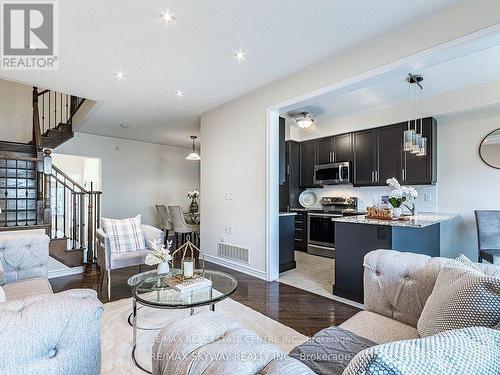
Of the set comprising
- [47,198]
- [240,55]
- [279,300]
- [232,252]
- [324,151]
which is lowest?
[279,300]

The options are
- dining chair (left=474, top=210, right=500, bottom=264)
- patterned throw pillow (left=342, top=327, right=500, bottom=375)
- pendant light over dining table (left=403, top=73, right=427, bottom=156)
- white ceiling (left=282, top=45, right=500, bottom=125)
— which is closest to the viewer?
patterned throw pillow (left=342, top=327, right=500, bottom=375)

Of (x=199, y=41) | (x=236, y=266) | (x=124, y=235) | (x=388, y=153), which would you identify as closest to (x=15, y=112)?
(x=124, y=235)

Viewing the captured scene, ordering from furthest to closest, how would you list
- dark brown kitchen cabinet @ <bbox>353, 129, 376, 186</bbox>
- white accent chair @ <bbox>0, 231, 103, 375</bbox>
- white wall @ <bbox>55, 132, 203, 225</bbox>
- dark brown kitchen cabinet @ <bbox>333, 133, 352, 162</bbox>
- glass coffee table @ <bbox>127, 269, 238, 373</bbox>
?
white wall @ <bbox>55, 132, 203, 225</bbox>, dark brown kitchen cabinet @ <bbox>333, 133, 352, 162</bbox>, dark brown kitchen cabinet @ <bbox>353, 129, 376, 186</bbox>, glass coffee table @ <bbox>127, 269, 238, 373</bbox>, white accent chair @ <bbox>0, 231, 103, 375</bbox>

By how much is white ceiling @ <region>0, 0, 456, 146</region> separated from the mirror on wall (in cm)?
269

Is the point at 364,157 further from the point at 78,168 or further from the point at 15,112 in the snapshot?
the point at 78,168

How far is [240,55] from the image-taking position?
→ 2.85 meters

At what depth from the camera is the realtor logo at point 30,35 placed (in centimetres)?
217

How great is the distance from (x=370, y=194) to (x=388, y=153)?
929 millimetres

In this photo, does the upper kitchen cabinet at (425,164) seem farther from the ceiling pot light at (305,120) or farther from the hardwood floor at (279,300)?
the hardwood floor at (279,300)

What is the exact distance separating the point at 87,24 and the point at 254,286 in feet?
10.7

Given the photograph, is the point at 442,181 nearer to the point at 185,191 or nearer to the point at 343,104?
the point at 343,104

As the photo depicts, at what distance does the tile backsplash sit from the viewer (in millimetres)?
4422

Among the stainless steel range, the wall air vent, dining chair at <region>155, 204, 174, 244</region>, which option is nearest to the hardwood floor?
the wall air vent

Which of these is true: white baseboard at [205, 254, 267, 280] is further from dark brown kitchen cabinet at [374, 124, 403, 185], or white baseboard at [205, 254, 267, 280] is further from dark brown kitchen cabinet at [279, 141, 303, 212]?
dark brown kitchen cabinet at [374, 124, 403, 185]
